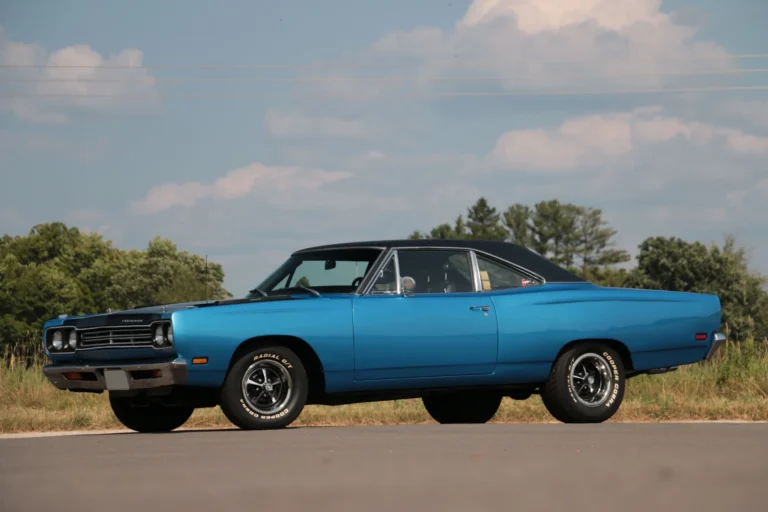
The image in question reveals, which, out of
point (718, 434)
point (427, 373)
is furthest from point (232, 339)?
point (718, 434)

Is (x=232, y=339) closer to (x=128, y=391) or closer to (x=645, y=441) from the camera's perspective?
(x=128, y=391)

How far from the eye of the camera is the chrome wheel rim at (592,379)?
41.9 ft

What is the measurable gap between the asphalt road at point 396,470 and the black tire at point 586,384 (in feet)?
4.51

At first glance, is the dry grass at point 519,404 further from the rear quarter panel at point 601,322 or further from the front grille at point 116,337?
the front grille at point 116,337

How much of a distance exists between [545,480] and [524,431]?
3367 millimetres

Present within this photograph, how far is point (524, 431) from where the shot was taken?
10922 millimetres

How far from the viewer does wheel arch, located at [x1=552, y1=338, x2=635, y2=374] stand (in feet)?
42.0

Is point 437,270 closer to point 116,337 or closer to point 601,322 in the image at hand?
point 601,322

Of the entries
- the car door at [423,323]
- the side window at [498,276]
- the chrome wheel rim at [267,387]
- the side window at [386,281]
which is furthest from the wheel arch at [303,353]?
the side window at [498,276]

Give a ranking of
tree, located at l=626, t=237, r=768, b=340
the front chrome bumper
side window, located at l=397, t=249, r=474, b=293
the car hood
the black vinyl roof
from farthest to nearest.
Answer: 1. tree, located at l=626, t=237, r=768, b=340
2. the black vinyl roof
3. side window, located at l=397, t=249, r=474, b=293
4. the car hood
5. the front chrome bumper

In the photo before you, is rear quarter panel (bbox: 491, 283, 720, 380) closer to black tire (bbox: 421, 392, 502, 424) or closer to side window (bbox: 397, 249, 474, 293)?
side window (bbox: 397, 249, 474, 293)

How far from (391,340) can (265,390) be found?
3.90 feet

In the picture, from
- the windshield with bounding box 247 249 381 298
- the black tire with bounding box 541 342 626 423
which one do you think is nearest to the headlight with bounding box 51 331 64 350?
the windshield with bounding box 247 249 381 298

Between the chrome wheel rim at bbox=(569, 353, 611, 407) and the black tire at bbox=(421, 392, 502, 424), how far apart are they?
1.08 m
